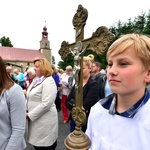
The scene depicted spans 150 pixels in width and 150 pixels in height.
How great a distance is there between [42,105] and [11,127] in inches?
31.0

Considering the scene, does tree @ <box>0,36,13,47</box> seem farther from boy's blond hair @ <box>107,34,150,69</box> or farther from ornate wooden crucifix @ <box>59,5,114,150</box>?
boy's blond hair @ <box>107,34,150,69</box>

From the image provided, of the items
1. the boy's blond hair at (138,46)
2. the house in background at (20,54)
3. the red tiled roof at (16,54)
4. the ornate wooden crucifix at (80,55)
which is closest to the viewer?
the boy's blond hair at (138,46)

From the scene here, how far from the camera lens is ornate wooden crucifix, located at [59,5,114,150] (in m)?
1.12

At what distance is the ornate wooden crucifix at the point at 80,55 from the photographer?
112 centimetres

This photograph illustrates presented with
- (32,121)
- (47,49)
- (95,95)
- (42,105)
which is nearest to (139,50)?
(95,95)

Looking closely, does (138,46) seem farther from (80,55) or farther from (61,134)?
(61,134)

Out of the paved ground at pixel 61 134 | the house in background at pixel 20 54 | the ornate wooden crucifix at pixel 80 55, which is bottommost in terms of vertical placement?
the paved ground at pixel 61 134

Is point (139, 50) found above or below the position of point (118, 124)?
above

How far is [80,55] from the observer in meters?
1.31

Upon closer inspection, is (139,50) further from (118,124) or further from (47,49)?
(47,49)

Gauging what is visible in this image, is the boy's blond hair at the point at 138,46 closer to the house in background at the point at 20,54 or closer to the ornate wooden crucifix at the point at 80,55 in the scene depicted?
the ornate wooden crucifix at the point at 80,55

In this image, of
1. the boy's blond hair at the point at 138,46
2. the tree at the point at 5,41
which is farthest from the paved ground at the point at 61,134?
the tree at the point at 5,41

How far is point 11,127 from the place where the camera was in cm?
172

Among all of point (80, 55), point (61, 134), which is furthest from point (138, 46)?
point (61, 134)
